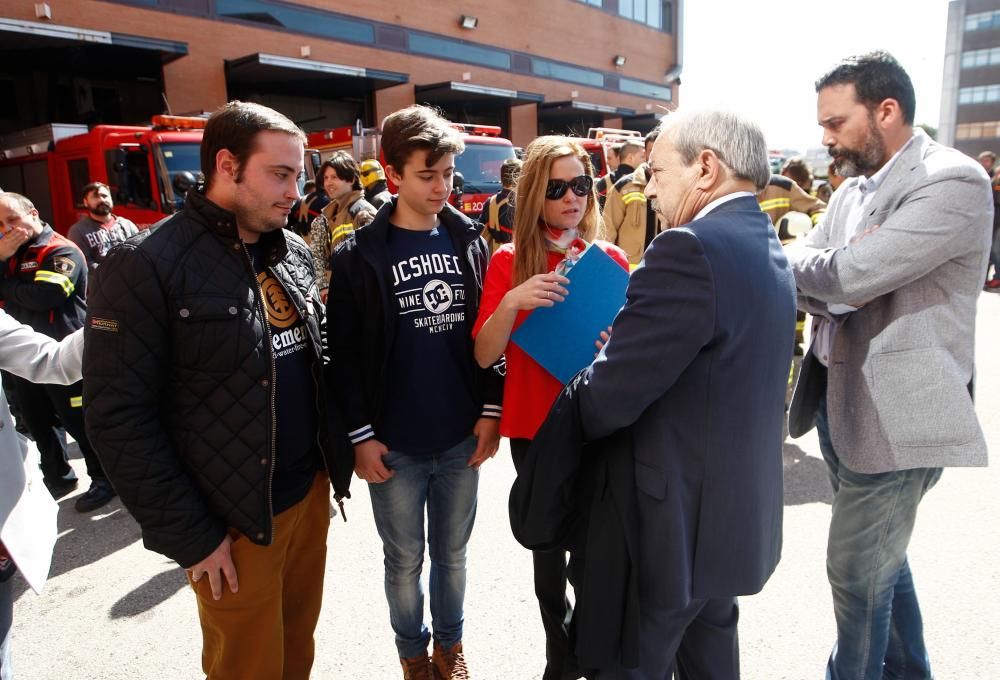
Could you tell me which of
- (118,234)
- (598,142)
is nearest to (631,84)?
(598,142)

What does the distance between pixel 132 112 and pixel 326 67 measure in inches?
243

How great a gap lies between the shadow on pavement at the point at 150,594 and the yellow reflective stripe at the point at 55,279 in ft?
6.28

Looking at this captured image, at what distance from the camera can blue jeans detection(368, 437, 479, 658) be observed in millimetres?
2213

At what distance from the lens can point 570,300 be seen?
1.89 m

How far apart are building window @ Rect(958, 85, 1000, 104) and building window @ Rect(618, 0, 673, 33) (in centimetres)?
4554

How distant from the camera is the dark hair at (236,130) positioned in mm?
1672

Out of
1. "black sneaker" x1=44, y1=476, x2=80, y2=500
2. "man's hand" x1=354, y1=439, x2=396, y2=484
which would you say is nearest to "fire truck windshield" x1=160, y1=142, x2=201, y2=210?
"black sneaker" x1=44, y1=476, x2=80, y2=500

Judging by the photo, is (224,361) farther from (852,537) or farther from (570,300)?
(852,537)

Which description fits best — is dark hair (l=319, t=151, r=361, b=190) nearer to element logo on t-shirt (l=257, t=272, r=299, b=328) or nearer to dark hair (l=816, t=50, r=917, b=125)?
element logo on t-shirt (l=257, t=272, r=299, b=328)

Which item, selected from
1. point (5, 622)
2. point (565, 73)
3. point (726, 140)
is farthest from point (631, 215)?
point (565, 73)

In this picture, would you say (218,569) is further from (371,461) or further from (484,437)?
(484,437)

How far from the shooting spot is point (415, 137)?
2088 millimetres

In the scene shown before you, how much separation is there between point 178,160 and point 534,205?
7265mm

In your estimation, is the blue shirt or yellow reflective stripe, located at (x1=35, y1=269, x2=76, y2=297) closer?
the blue shirt
